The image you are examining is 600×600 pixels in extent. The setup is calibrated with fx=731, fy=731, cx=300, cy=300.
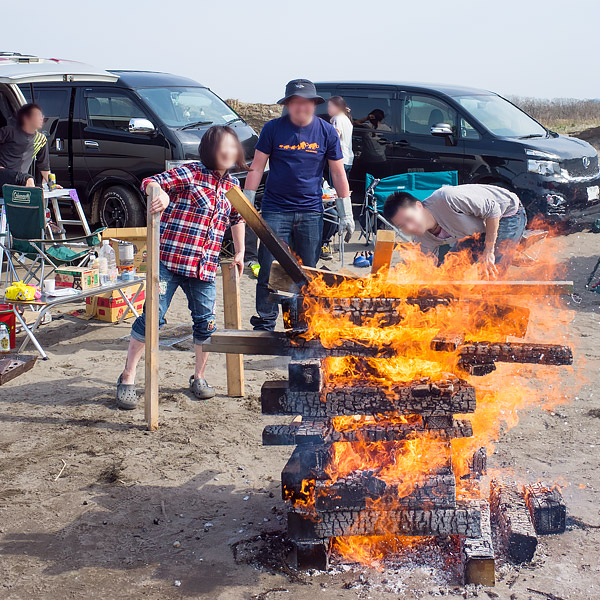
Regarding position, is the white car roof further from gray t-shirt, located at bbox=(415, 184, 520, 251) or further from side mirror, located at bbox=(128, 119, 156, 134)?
gray t-shirt, located at bbox=(415, 184, 520, 251)

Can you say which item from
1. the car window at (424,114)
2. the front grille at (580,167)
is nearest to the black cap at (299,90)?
the car window at (424,114)

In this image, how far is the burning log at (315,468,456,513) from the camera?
341 cm

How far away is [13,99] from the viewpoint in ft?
31.9

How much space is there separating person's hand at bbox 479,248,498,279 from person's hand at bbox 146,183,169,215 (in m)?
2.06

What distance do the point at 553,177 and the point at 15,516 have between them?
9.01 meters

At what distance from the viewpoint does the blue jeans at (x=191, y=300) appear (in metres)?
5.12

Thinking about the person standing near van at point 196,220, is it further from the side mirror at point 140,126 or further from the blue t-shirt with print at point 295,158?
the side mirror at point 140,126

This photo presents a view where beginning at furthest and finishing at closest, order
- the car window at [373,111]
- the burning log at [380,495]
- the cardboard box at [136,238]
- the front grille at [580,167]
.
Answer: the car window at [373,111] → the front grille at [580,167] → the cardboard box at [136,238] → the burning log at [380,495]

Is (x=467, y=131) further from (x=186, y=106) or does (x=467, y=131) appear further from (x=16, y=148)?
(x=16, y=148)

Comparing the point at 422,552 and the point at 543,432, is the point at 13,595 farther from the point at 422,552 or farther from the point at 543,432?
the point at 543,432

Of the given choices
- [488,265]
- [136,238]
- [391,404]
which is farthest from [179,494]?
[136,238]

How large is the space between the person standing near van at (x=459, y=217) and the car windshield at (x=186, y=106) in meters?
6.15

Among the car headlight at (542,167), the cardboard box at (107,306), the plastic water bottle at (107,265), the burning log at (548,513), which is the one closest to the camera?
the burning log at (548,513)

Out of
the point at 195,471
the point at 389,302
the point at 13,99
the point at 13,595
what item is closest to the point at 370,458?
the point at 389,302
